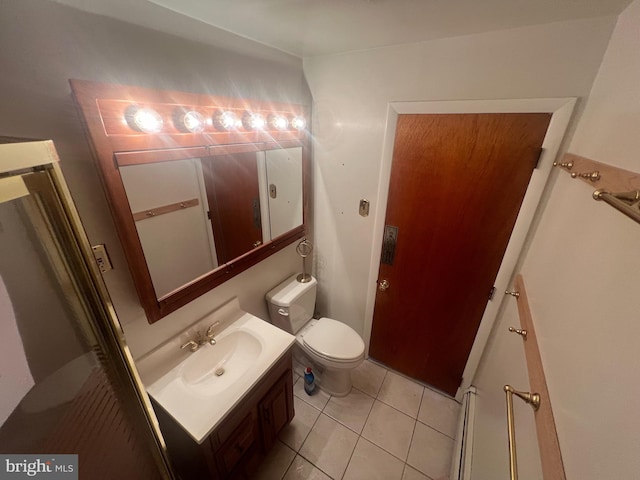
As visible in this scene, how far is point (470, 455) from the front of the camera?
4.40 ft

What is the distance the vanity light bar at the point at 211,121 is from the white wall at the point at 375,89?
11.2 inches

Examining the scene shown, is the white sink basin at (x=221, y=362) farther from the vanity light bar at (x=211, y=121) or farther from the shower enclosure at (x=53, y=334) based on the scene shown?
the vanity light bar at (x=211, y=121)

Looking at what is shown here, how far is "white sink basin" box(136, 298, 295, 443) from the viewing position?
101 cm

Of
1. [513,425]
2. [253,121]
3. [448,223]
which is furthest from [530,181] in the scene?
[253,121]

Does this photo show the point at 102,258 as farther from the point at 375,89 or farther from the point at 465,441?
the point at 465,441

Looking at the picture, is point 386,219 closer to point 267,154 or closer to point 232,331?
point 267,154

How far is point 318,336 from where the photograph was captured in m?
1.79

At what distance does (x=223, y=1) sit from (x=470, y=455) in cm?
238

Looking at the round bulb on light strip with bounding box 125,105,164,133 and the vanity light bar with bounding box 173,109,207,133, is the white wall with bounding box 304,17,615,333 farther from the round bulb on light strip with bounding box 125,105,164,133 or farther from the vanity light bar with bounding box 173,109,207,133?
the round bulb on light strip with bounding box 125,105,164,133

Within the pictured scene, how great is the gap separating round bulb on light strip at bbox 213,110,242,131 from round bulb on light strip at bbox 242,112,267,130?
49 millimetres

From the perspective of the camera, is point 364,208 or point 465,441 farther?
point 364,208

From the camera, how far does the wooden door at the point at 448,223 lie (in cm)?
124
